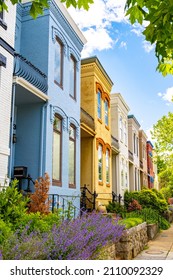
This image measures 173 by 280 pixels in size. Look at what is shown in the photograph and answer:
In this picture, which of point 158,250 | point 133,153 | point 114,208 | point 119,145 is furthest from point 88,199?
point 133,153

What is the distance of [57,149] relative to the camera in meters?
12.2

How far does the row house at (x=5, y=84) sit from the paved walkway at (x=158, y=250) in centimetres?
488

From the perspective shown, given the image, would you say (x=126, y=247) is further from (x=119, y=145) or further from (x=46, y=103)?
(x=119, y=145)

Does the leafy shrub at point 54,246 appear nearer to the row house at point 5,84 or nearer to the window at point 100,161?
the row house at point 5,84

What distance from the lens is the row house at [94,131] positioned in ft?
53.3

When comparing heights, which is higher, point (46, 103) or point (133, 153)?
point (133, 153)

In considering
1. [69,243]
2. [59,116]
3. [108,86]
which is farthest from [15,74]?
[108,86]

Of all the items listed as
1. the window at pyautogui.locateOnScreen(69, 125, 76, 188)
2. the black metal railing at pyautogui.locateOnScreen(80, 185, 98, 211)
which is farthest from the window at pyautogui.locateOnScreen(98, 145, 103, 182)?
the window at pyautogui.locateOnScreen(69, 125, 76, 188)

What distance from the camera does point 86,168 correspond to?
53.9 ft

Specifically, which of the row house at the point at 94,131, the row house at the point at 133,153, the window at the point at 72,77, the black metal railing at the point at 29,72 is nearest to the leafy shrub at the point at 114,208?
the row house at the point at 94,131

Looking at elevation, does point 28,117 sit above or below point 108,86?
below

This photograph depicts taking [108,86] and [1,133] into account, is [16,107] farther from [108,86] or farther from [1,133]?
[108,86]

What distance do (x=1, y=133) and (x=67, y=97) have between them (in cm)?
502

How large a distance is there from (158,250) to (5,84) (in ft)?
24.3
